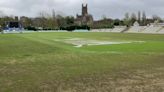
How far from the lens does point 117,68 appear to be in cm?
1259

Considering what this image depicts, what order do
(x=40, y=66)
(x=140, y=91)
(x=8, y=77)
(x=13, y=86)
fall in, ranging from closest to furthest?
(x=140, y=91) < (x=13, y=86) < (x=8, y=77) < (x=40, y=66)

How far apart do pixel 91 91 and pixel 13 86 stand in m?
2.10

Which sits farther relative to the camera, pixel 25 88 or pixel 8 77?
pixel 8 77

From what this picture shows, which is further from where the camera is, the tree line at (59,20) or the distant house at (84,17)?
the distant house at (84,17)

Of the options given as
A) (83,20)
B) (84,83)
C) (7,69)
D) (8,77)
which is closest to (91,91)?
(84,83)

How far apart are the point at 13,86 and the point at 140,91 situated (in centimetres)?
324

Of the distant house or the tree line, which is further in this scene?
the distant house

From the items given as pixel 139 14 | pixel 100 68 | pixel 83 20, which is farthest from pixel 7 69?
pixel 83 20

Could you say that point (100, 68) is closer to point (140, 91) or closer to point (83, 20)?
point (140, 91)

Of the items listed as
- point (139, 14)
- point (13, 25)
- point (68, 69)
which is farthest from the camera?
point (139, 14)

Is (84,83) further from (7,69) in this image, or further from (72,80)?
(7,69)

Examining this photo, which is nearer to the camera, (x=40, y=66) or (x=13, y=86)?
(x=13, y=86)

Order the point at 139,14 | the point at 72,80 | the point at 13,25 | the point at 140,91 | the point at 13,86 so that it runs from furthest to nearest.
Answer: the point at 139,14
the point at 13,25
the point at 72,80
the point at 13,86
the point at 140,91

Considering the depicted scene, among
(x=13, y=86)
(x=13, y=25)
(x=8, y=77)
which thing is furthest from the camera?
(x=13, y=25)
